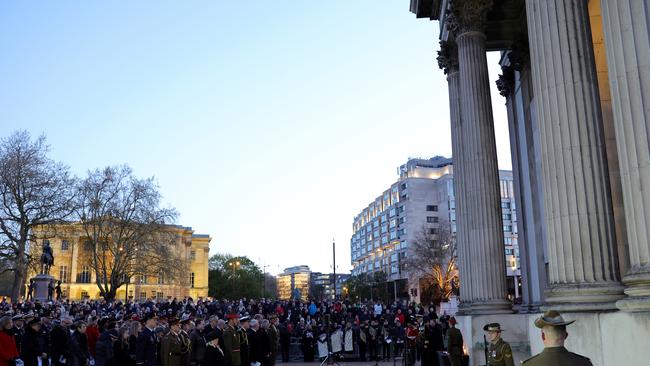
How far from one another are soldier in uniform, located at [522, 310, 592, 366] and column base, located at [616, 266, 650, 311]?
301 cm

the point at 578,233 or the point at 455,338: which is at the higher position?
the point at 578,233

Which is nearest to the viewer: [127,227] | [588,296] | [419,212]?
[588,296]

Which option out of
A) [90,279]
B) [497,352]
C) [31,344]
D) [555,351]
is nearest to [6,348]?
[31,344]

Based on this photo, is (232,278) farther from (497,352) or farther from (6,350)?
(497,352)

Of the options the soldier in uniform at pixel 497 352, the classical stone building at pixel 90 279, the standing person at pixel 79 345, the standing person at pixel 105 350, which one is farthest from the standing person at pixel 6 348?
the classical stone building at pixel 90 279

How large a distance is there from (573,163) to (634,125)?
188 centimetres

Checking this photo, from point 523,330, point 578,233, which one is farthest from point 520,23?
point 578,233

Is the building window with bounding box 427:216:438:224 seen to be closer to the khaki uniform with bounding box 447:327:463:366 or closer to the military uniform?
the khaki uniform with bounding box 447:327:463:366

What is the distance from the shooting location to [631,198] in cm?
720

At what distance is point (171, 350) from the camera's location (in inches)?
488

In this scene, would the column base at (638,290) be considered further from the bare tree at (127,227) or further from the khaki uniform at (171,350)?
the bare tree at (127,227)

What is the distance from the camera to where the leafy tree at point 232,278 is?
466 ft

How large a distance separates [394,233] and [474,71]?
114143mm

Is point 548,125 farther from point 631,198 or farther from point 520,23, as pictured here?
point 520,23
